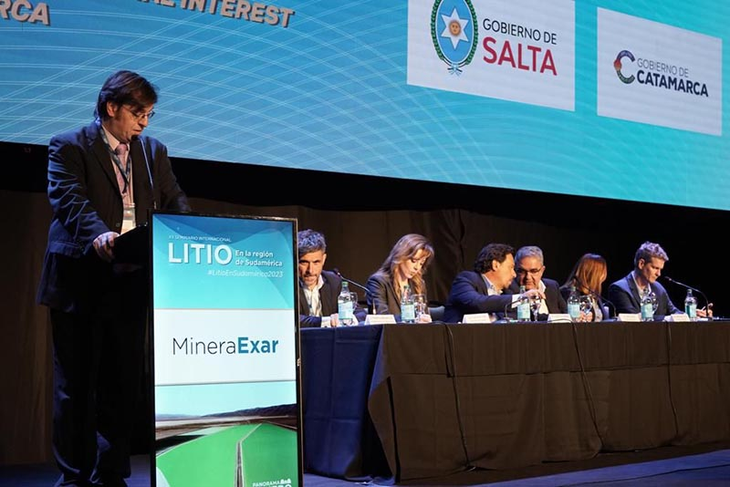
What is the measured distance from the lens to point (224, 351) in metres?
2.39

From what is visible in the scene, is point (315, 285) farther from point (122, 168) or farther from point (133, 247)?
point (133, 247)

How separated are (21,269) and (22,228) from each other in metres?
0.21

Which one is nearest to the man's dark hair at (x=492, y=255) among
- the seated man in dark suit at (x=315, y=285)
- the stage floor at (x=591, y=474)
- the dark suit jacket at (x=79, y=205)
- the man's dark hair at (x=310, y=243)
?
the seated man in dark suit at (x=315, y=285)

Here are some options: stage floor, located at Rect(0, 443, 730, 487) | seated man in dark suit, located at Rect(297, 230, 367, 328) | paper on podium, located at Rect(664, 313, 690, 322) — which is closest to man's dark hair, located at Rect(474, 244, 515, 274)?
seated man in dark suit, located at Rect(297, 230, 367, 328)

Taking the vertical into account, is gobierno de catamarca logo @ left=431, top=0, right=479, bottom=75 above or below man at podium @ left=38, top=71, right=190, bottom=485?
above

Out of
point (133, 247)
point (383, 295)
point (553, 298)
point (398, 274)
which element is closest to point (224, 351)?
point (133, 247)

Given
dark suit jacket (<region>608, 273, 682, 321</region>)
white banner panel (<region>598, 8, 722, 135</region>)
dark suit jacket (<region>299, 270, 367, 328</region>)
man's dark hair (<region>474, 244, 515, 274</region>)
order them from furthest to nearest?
1. white banner panel (<region>598, 8, 722, 135</region>)
2. dark suit jacket (<region>608, 273, 682, 321</region>)
3. man's dark hair (<region>474, 244, 515, 274</region>)
4. dark suit jacket (<region>299, 270, 367, 328</region>)

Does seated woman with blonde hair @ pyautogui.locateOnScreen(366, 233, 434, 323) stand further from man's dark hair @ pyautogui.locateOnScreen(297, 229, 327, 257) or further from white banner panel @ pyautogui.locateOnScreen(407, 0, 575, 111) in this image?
white banner panel @ pyautogui.locateOnScreen(407, 0, 575, 111)

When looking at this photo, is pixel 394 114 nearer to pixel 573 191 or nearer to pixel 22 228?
pixel 573 191

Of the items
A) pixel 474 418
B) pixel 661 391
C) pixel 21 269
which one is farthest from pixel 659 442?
pixel 21 269

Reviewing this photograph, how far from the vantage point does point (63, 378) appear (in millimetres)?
2838

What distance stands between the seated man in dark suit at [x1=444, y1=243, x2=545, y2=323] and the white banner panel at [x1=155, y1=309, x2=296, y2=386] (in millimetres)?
2593

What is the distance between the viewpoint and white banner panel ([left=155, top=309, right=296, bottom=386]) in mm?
2312

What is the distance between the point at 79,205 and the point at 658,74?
5188 millimetres
